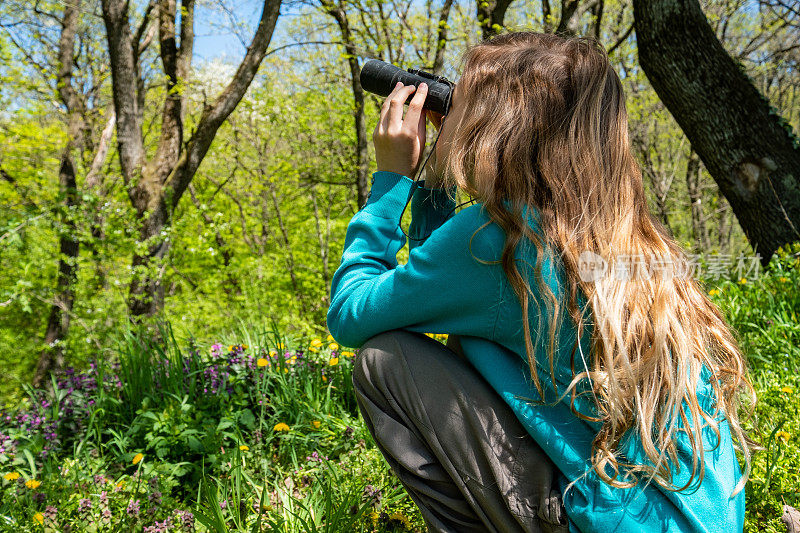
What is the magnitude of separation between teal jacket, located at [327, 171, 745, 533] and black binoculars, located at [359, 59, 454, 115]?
456 millimetres

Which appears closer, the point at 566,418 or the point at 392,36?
the point at 566,418

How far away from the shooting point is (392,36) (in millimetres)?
6332

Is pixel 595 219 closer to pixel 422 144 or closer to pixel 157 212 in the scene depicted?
pixel 422 144

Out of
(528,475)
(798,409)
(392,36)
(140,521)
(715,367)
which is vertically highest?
(392,36)

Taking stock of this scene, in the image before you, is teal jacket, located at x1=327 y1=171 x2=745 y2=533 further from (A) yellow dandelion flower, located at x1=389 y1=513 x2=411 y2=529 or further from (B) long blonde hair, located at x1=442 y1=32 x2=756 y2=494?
(A) yellow dandelion flower, located at x1=389 y1=513 x2=411 y2=529

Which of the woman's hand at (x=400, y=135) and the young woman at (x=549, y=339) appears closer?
the young woman at (x=549, y=339)

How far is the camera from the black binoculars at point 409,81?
150cm

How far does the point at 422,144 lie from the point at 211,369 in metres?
1.68

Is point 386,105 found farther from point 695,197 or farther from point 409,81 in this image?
point 695,197

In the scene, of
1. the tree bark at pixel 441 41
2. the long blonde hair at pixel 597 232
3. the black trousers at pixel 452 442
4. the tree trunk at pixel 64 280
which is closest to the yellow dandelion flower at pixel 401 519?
the black trousers at pixel 452 442

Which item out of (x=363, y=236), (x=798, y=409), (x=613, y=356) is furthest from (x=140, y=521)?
(x=798, y=409)

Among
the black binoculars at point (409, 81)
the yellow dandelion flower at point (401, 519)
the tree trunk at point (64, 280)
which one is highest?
the black binoculars at point (409, 81)

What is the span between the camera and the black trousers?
3.79 ft

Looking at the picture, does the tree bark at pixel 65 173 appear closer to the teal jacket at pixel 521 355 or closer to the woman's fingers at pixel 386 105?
the woman's fingers at pixel 386 105
